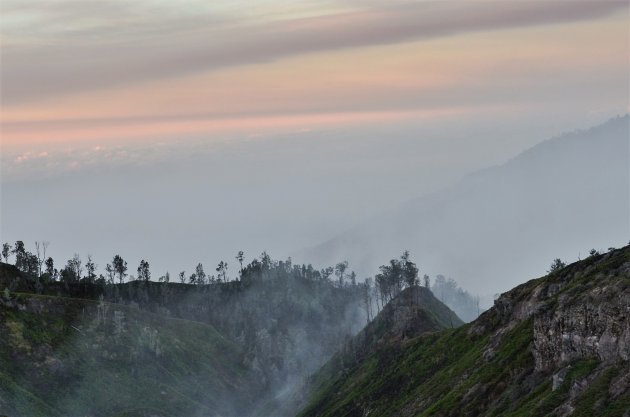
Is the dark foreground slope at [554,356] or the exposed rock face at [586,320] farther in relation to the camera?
the exposed rock face at [586,320]

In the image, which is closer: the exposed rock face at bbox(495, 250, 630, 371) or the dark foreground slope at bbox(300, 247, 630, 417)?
the dark foreground slope at bbox(300, 247, 630, 417)

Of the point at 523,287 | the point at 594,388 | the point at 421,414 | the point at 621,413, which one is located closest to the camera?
the point at 621,413

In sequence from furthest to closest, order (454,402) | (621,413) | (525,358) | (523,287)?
(523,287), (454,402), (525,358), (621,413)

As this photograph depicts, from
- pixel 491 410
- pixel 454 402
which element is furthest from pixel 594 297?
pixel 454 402

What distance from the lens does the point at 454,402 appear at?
16462 cm

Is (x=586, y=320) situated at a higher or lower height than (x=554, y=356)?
higher

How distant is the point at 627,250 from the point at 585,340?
106ft

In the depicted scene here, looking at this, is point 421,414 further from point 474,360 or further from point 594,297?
point 594,297

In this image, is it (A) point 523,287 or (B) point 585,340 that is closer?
(B) point 585,340

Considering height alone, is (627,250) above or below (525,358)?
above

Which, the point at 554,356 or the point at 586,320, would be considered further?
the point at 554,356

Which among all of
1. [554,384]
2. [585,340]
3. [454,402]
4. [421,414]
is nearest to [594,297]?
[585,340]

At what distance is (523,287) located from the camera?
195250 millimetres

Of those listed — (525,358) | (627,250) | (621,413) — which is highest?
(627,250)
